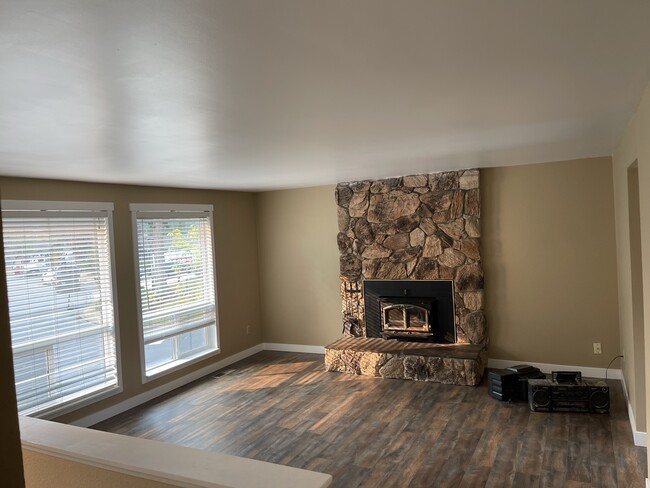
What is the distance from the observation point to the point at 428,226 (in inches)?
247

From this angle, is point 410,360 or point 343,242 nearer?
point 410,360

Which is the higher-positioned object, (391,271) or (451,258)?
(451,258)

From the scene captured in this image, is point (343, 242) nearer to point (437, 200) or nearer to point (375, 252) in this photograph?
point (375, 252)

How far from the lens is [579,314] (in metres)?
5.60

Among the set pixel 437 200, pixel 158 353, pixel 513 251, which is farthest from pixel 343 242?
pixel 158 353

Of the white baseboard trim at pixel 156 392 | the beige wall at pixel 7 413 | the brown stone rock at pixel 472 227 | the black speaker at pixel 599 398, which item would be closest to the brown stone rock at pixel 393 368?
the brown stone rock at pixel 472 227

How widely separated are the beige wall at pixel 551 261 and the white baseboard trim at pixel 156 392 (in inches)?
136

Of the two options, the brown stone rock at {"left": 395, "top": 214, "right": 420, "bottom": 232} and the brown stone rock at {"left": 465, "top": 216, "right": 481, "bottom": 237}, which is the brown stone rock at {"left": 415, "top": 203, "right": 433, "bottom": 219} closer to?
the brown stone rock at {"left": 395, "top": 214, "right": 420, "bottom": 232}

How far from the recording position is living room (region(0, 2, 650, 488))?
4434 mm

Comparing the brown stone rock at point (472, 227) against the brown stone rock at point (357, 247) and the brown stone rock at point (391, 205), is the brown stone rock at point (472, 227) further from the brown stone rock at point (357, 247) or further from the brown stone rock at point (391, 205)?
the brown stone rock at point (357, 247)

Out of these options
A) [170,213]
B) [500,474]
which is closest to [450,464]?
[500,474]

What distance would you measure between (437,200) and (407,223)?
0.48 m

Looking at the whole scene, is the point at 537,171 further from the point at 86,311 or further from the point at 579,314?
the point at 86,311

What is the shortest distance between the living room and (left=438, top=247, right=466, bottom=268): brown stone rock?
281 millimetres
